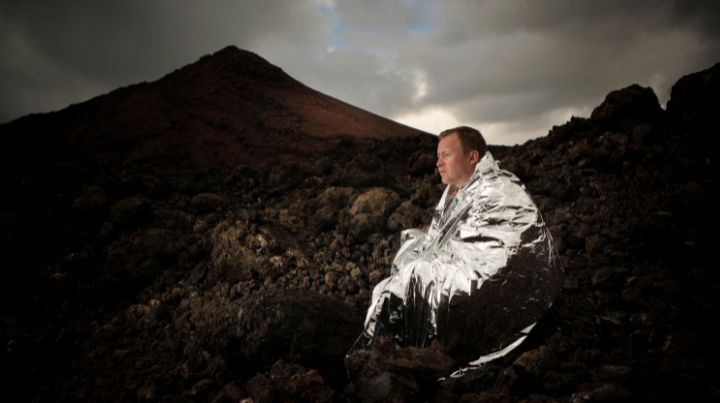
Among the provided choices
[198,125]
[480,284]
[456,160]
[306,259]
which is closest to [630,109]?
[456,160]

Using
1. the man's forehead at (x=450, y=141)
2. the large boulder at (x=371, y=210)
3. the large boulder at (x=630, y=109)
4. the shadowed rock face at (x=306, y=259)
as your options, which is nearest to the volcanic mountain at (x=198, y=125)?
the shadowed rock face at (x=306, y=259)

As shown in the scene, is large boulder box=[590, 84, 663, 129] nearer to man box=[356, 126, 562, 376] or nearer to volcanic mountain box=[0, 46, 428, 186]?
man box=[356, 126, 562, 376]

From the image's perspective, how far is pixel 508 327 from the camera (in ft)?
5.98

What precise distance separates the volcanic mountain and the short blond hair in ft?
15.1

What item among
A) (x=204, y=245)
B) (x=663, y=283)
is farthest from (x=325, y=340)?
(x=204, y=245)

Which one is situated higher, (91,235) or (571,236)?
(571,236)

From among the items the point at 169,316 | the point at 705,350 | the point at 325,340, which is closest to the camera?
the point at 705,350

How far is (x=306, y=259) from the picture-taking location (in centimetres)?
371

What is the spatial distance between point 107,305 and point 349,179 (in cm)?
316

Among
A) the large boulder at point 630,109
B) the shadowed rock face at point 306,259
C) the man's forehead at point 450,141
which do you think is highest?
the large boulder at point 630,109

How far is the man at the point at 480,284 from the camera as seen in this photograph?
1804 mm

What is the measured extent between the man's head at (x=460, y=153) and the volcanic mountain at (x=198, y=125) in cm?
458

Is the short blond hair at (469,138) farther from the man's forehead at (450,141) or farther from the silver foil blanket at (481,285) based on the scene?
the silver foil blanket at (481,285)

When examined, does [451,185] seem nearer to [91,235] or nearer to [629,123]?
[629,123]
